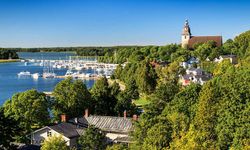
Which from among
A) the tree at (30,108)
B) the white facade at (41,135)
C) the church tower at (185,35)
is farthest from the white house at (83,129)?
the church tower at (185,35)

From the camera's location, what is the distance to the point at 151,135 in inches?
957

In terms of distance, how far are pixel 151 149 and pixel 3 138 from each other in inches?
357

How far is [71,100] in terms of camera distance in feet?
139

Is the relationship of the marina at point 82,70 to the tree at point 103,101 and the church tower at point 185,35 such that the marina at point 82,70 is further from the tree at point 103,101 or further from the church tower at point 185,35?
the tree at point 103,101

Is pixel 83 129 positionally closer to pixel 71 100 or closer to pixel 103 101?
pixel 71 100

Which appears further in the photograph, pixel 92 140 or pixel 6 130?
pixel 92 140

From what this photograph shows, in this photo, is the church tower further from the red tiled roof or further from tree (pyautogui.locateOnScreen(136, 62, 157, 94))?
tree (pyautogui.locateOnScreen(136, 62, 157, 94))

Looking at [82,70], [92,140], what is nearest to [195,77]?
[92,140]

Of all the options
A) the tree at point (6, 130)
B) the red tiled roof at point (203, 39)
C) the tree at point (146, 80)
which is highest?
the red tiled roof at point (203, 39)

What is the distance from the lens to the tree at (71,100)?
42.3 meters

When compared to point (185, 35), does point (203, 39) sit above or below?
below

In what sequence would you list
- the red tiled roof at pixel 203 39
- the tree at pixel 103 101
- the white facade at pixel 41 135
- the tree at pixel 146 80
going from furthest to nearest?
the red tiled roof at pixel 203 39
the tree at pixel 146 80
the tree at pixel 103 101
the white facade at pixel 41 135

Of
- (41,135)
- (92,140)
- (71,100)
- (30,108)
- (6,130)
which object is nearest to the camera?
(6,130)

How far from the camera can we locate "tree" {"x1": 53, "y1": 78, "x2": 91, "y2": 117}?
1665 inches
